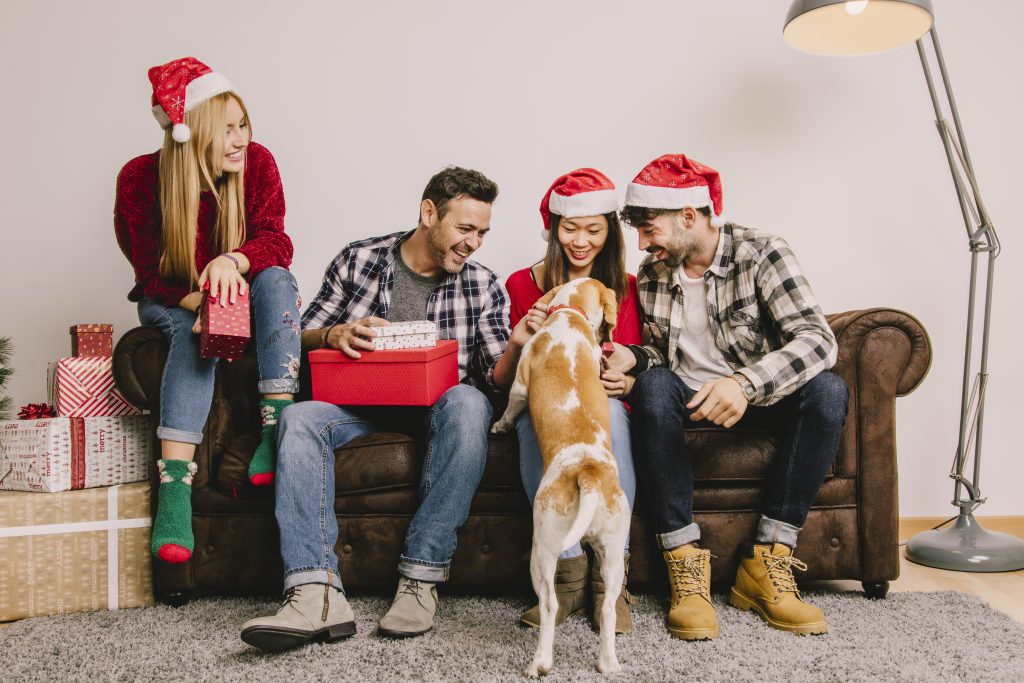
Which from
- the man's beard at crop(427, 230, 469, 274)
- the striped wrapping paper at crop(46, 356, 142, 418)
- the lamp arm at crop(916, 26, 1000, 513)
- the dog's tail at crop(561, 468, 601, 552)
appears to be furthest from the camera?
the lamp arm at crop(916, 26, 1000, 513)

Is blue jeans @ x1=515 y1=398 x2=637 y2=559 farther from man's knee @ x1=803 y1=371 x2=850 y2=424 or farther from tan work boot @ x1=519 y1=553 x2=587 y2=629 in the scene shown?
man's knee @ x1=803 y1=371 x2=850 y2=424

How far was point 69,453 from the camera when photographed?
212 cm

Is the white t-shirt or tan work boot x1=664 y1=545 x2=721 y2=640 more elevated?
the white t-shirt

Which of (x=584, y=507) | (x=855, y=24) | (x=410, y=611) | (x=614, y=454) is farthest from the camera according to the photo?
(x=855, y=24)

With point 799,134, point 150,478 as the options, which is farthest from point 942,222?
point 150,478

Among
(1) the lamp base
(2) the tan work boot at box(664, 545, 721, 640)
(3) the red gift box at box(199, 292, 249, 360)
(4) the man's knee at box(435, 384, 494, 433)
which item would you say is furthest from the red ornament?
(1) the lamp base

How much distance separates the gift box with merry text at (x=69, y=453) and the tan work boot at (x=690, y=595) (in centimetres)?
157

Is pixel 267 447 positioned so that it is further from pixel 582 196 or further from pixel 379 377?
pixel 582 196

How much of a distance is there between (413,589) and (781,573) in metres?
0.95

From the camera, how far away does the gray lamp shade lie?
8.07 ft

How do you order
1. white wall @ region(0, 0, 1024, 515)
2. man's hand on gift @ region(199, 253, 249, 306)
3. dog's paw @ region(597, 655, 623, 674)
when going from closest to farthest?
dog's paw @ region(597, 655, 623, 674)
man's hand on gift @ region(199, 253, 249, 306)
white wall @ region(0, 0, 1024, 515)

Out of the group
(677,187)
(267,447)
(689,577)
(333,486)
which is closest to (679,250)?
(677,187)

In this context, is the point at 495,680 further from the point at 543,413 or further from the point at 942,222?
the point at 942,222

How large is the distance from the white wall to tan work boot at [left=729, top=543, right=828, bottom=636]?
142 centimetres
